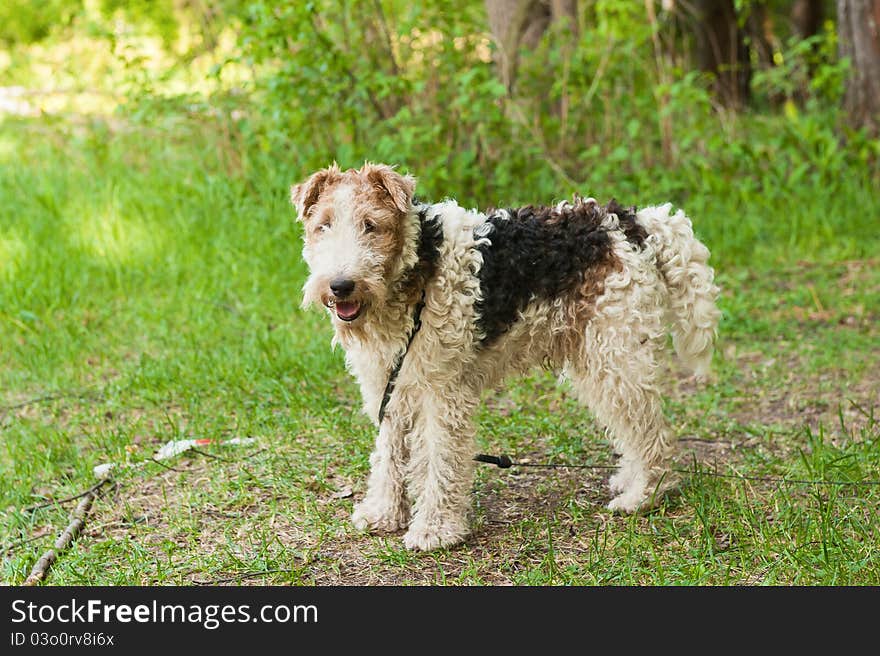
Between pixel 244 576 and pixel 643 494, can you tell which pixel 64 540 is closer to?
pixel 244 576

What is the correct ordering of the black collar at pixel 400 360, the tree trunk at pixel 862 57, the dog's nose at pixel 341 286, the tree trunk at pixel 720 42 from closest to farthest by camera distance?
the dog's nose at pixel 341 286 → the black collar at pixel 400 360 → the tree trunk at pixel 862 57 → the tree trunk at pixel 720 42

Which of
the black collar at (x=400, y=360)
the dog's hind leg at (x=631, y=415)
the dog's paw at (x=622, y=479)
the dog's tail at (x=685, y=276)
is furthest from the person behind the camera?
the dog's paw at (x=622, y=479)

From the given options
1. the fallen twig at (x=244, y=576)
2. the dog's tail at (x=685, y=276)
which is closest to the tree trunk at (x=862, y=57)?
the dog's tail at (x=685, y=276)

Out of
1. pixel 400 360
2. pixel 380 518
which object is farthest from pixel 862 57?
pixel 380 518

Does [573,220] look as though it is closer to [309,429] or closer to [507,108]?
[309,429]

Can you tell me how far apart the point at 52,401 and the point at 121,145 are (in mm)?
3728

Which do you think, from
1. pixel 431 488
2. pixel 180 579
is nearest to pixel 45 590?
pixel 180 579

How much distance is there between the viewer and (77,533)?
4121 millimetres

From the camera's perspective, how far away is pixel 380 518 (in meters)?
4.09

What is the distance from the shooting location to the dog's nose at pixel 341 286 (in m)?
3.42

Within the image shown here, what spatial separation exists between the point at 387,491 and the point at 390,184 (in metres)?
1.33

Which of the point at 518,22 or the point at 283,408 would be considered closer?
the point at 283,408

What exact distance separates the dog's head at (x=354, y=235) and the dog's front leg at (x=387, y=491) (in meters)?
0.64

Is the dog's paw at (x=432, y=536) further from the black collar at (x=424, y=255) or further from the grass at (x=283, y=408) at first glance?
the black collar at (x=424, y=255)
